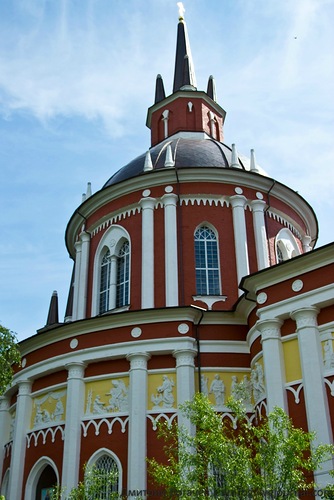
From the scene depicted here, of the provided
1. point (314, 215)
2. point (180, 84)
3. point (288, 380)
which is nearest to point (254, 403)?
point (288, 380)

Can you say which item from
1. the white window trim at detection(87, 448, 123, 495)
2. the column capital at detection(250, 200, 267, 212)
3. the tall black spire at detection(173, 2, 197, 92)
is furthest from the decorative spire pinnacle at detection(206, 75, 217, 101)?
the white window trim at detection(87, 448, 123, 495)

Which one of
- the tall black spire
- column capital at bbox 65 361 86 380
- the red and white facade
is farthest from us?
the tall black spire

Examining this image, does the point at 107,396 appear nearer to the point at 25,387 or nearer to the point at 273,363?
the point at 25,387

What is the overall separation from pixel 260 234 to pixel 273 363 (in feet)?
30.7

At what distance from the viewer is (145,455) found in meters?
19.3

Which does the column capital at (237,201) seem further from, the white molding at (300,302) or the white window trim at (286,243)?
the white molding at (300,302)

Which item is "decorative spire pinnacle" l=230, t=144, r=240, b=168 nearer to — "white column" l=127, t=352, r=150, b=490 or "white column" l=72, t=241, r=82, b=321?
"white column" l=72, t=241, r=82, b=321

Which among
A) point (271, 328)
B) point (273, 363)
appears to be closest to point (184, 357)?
point (271, 328)

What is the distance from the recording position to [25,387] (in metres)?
23.6

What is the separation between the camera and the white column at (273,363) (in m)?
17.0

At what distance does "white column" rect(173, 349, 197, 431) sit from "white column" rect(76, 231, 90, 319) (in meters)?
8.00

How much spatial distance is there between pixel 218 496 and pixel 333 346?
228 inches

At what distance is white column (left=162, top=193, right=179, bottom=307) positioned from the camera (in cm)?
2427

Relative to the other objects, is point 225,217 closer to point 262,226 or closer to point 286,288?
point 262,226
